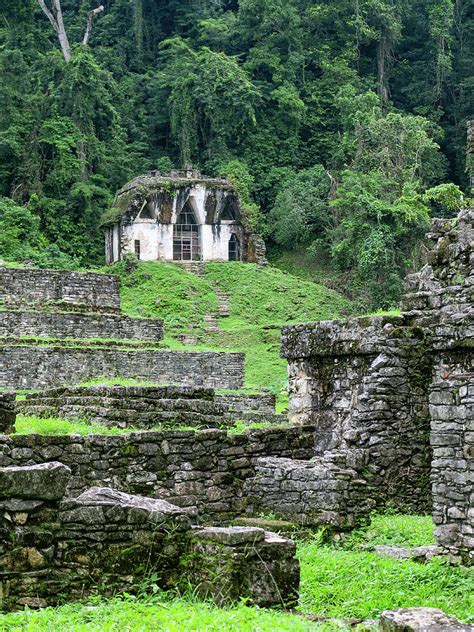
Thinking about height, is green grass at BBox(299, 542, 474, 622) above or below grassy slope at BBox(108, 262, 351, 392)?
below

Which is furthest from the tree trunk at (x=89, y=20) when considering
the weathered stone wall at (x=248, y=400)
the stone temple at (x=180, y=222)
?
the weathered stone wall at (x=248, y=400)

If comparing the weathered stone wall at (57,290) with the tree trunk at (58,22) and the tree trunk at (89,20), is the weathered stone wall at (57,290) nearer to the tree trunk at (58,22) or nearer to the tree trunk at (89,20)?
the tree trunk at (58,22)

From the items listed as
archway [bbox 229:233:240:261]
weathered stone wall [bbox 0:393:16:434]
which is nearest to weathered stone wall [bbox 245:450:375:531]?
weathered stone wall [bbox 0:393:16:434]

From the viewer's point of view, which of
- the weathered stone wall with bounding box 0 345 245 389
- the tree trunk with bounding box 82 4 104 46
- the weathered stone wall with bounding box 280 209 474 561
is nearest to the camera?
the weathered stone wall with bounding box 280 209 474 561

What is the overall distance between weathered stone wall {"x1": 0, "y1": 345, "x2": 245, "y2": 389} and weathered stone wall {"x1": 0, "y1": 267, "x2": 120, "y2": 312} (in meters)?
3.99

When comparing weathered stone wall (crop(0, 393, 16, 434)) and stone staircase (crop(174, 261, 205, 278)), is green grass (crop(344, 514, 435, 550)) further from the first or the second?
stone staircase (crop(174, 261, 205, 278))

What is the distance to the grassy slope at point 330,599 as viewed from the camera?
5.36 m

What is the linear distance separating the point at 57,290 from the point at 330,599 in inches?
991

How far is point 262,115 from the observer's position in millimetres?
60938

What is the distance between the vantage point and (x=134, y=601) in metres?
5.95

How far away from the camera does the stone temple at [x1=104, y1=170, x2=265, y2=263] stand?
47.8 metres

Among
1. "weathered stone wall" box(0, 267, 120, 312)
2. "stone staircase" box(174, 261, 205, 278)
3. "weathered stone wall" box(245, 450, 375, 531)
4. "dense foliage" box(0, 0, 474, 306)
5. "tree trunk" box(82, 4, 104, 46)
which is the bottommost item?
"weathered stone wall" box(245, 450, 375, 531)

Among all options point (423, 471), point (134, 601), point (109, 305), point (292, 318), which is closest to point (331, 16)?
point (292, 318)

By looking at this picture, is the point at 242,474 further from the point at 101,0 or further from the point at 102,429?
the point at 101,0
